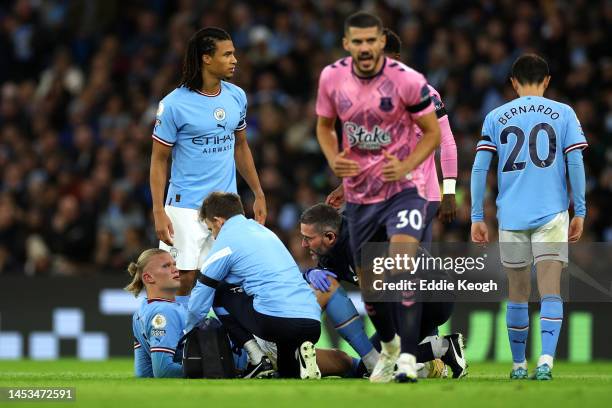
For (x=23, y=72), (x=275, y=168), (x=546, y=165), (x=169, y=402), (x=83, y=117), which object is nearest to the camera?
(x=169, y=402)

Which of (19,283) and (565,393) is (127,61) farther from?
(565,393)

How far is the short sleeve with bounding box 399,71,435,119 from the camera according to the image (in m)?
7.70

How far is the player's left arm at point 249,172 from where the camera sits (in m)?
9.91

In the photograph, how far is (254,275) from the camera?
8.75 meters

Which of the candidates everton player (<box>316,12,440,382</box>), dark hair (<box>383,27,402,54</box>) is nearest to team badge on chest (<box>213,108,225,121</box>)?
dark hair (<box>383,27,402,54</box>)

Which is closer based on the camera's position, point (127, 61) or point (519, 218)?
point (519, 218)

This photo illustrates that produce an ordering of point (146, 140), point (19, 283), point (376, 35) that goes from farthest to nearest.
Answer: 1. point (146, 140)
2. point (19, 283)
3. point (376, 35)

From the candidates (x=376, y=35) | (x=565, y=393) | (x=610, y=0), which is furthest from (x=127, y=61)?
(x=565, y=393)

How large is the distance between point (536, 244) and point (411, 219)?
1.23m

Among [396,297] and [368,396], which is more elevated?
[396,297]

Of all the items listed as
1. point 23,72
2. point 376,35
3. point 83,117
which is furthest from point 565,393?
point 23,72

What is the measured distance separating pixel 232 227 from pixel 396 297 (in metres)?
1.56

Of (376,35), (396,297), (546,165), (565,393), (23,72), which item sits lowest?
(565,393)

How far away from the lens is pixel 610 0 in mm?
16172
